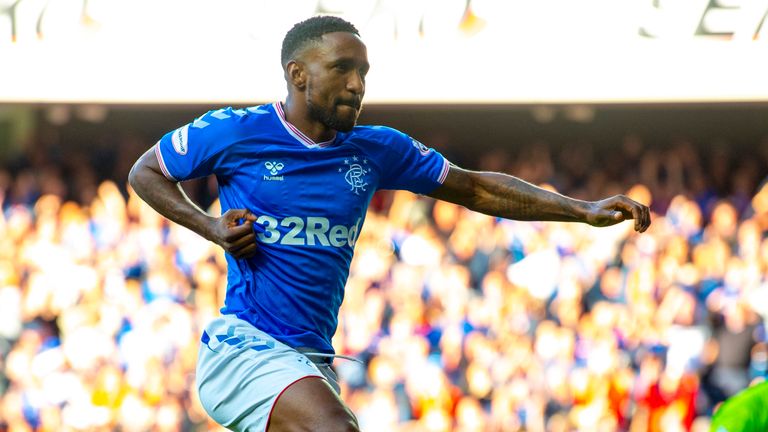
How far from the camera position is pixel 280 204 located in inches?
168

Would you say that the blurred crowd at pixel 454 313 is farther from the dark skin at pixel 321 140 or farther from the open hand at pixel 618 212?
the open hand at pixel 618 212

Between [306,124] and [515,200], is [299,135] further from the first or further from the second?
[515,200]

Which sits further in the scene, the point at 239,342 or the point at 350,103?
the point at 350,103

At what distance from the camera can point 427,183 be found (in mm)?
4652

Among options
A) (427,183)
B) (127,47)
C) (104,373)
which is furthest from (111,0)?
(427,183)

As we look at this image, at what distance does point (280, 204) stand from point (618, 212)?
122cm

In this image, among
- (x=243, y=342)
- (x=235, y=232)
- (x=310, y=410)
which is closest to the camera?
(x=310, y=410)

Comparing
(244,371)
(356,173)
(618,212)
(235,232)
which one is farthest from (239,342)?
(618,212)

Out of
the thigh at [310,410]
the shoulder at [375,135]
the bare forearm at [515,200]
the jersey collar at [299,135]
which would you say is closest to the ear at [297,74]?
the jersey collar at [299,135]

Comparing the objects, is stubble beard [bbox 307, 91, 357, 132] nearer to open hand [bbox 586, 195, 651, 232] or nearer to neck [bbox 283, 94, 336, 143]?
neck [bbox 283, 94, 336, 143]

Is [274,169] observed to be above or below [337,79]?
below

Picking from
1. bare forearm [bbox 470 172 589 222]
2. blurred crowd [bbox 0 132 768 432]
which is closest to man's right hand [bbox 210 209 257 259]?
bare forearm [bbox 470 172 589 222]

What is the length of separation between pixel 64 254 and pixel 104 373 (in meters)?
Result: 1.48

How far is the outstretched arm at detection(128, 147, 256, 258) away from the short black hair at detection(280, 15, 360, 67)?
0.62 meters
